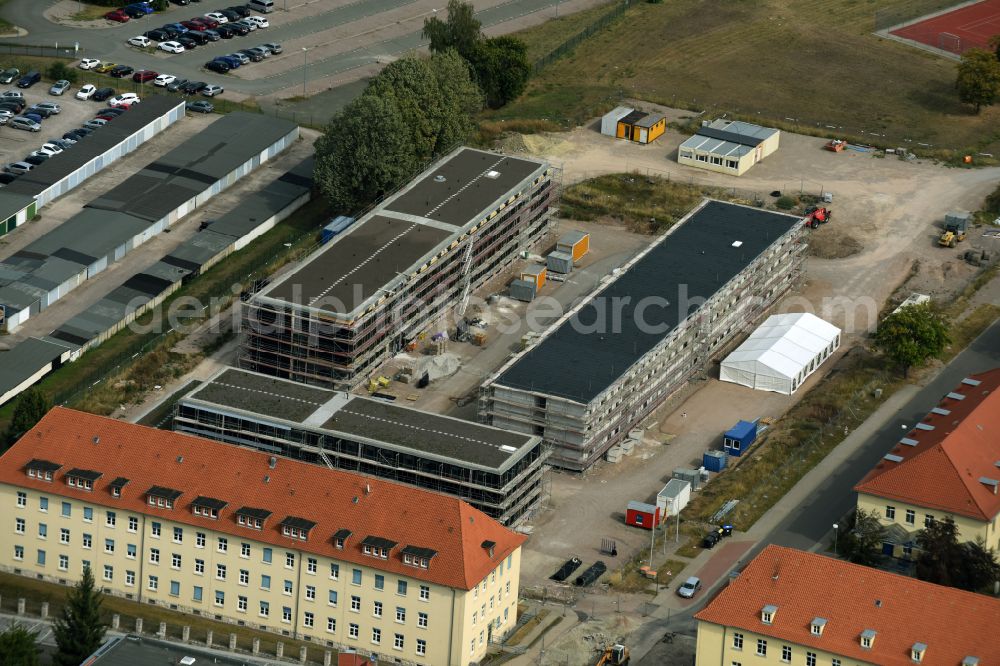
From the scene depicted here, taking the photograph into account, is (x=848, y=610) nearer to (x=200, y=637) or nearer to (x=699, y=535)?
(x=699, y=535)

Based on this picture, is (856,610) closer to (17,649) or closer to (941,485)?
(941,485)

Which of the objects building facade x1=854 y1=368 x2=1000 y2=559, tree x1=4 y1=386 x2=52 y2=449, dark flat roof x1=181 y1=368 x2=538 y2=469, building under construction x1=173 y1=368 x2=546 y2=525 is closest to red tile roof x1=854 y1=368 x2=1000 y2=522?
building facade x1=854 y1=368 x2=1000 y2=559

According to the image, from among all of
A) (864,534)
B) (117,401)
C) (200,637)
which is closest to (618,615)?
(864,534)

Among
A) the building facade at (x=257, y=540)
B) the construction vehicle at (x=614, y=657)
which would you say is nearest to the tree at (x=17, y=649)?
the building facade at (x=257, y=540)

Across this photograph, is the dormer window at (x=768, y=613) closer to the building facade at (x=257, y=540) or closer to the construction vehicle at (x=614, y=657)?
the construction vehicle at (x=614, y=657)

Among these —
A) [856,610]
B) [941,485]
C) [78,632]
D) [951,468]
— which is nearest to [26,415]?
[78,632]

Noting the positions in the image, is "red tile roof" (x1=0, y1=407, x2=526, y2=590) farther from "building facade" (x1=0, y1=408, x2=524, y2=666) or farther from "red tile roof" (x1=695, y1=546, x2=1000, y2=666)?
"red tile roof" (x1=695, y1=546, x2=1000, y2=666)
